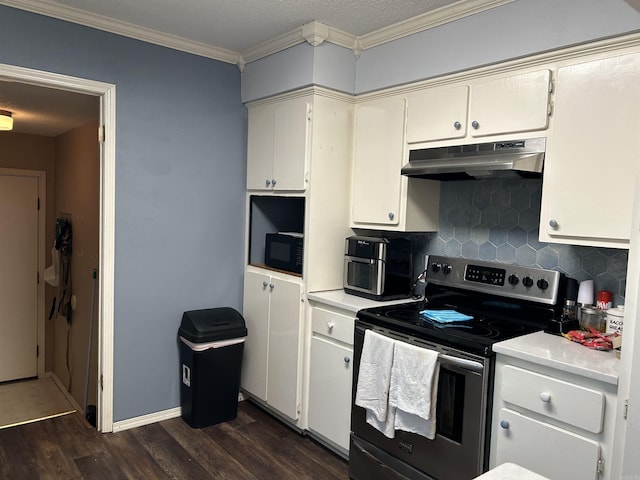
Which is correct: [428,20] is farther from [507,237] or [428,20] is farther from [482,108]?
[507,237]

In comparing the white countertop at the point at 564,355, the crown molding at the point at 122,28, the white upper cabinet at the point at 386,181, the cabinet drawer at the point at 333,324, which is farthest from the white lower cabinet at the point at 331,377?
the crown molding at the point at 122,28

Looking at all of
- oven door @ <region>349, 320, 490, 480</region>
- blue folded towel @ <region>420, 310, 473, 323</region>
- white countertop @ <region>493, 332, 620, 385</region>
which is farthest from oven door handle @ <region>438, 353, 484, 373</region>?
blue folded towel @ <region>420, 310, 473, 323</region>

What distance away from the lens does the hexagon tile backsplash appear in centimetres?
215

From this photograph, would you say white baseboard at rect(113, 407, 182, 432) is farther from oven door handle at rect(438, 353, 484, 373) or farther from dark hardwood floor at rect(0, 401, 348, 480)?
oven door handle at rect(438, 353, 484, 373)

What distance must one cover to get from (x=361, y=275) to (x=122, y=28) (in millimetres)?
1937

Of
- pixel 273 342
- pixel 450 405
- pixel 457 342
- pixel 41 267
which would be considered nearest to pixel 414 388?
pixel 450 405

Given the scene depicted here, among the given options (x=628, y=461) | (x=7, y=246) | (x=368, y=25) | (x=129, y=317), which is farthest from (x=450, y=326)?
(x=7, y=246)

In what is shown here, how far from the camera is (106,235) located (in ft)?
9.27

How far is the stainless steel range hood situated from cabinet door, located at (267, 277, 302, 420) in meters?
1.01

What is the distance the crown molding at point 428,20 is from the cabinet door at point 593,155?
1.71 feet

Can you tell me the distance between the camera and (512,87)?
2189 mm

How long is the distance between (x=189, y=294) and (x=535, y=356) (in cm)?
214

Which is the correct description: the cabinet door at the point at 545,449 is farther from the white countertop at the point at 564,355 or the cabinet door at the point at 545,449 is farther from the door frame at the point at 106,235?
the door frame at the point at 106,235

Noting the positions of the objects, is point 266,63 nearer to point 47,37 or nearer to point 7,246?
point 47,37
